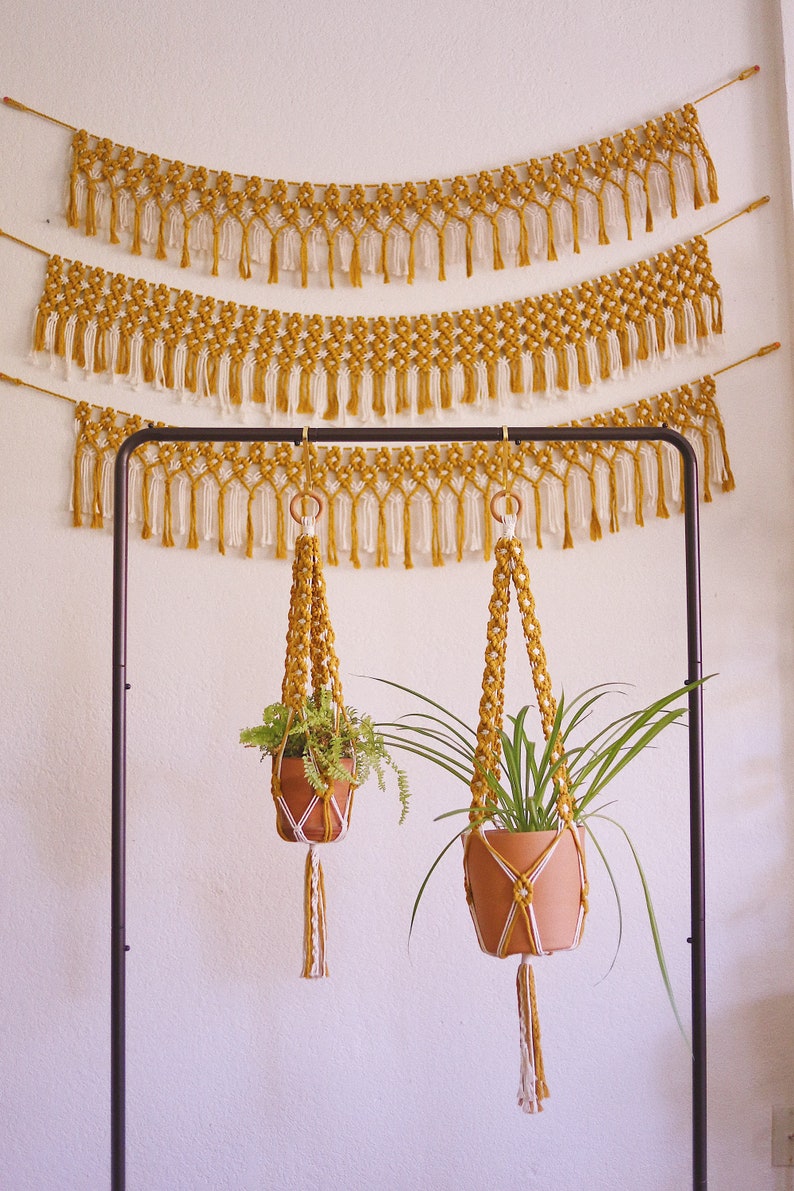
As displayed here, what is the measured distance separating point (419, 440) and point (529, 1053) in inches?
32.5

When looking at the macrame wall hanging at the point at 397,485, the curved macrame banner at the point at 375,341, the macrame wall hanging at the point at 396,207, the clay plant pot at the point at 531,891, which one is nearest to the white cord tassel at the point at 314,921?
the clay plant pot at the point at 531,891

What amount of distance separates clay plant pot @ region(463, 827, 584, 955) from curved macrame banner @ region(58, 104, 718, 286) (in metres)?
1.03

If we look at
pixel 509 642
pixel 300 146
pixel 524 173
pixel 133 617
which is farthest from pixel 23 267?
pixel 509 642

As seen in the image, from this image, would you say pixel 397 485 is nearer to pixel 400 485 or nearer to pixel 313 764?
pixel 400 485

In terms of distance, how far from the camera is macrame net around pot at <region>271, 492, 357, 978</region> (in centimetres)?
130

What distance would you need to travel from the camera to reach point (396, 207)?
171cm

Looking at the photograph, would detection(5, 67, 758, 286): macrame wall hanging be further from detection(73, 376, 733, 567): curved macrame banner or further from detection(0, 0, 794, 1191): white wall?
detection(73, 376, 733, 567): curved macrame banner

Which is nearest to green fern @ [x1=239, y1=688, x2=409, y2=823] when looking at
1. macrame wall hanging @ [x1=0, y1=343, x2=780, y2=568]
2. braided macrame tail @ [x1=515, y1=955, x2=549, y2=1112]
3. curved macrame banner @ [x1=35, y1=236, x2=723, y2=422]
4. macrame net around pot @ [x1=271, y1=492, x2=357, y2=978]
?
macrame net around pot @ [x1=271, y1=492, x2=357, y2=978]

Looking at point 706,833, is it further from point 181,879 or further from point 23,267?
point 23,267

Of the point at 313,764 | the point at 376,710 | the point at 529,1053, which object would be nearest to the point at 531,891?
the point at 529,1053

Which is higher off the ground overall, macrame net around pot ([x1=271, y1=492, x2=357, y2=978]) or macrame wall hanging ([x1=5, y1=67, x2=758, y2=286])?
macrame wall hanging ([x1=5, y1=67, x2=758, y2=286])

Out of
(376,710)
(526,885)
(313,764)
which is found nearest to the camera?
(526,885)

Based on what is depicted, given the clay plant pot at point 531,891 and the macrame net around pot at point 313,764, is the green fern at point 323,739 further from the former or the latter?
the clay plant pot at point 531,891

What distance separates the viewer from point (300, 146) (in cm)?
173
